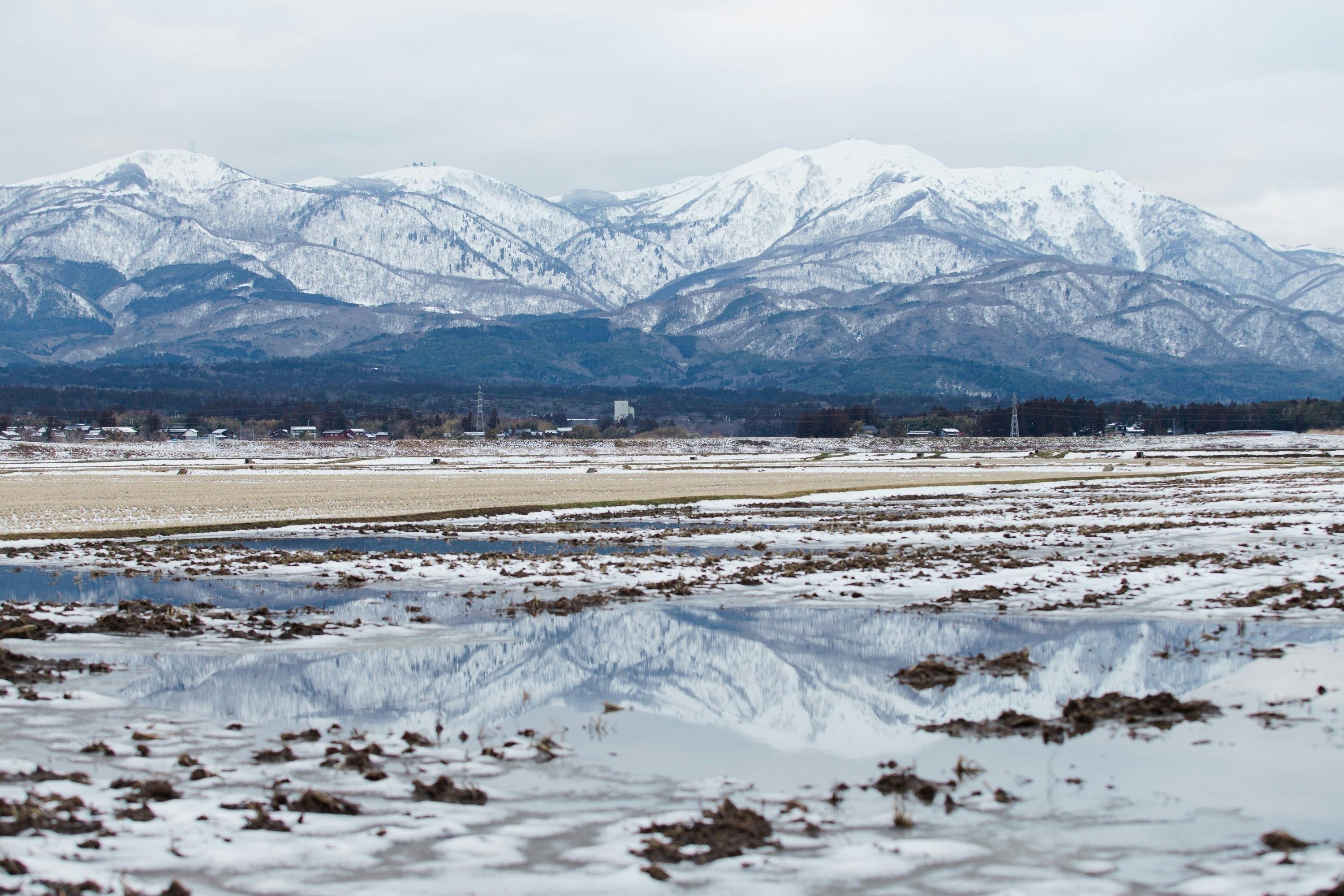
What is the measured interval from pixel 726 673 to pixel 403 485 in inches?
2286

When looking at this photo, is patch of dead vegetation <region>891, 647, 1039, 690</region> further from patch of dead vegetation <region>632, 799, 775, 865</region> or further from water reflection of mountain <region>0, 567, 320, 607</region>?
water reflection of mountain <region>0, 567, 320, 607</region>

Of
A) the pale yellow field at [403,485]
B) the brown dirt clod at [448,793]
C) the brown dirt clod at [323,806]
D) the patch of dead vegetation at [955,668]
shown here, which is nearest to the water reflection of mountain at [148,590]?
the pale yellow field at [403,485]

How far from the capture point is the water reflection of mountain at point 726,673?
12656mm

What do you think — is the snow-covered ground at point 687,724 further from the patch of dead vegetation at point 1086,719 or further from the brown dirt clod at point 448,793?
the patch of dead vegetation at point 1086,719

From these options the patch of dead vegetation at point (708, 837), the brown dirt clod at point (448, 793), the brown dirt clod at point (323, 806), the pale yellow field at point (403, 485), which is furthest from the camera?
the pale yellow field at point (403, 485)

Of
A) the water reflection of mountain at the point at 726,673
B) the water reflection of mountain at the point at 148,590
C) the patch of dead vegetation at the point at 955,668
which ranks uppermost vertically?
the patch of dead vegetation at the point at 955,668

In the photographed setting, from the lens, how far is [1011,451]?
14975 centimetres

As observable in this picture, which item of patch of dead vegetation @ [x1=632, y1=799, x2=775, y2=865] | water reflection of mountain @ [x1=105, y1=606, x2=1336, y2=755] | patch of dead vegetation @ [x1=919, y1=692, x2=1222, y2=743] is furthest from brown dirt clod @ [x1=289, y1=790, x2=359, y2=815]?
patch of dead vegetation @ [x1=919, y1=692, x2=1222, y2=743]

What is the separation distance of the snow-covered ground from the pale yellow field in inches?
702

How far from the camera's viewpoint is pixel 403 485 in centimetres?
7025

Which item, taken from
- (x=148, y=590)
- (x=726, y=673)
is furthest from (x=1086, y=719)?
(x=148, y=590)

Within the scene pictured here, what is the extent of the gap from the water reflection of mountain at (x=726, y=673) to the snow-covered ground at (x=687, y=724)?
0.07m

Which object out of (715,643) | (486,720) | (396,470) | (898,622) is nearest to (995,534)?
(898,622)

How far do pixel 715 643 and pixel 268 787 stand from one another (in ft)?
27.2
